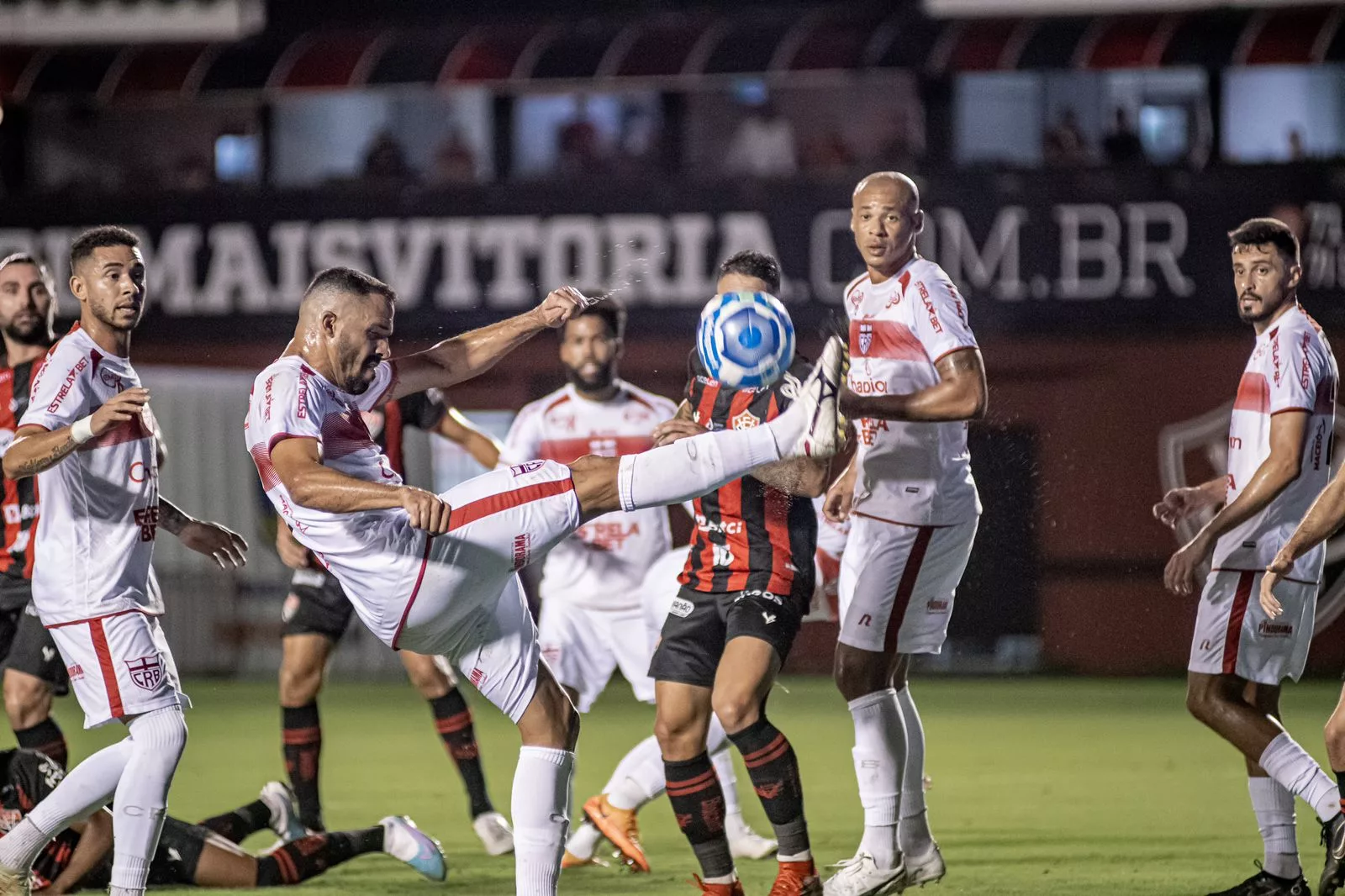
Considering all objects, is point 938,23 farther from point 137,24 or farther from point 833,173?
point 137,24

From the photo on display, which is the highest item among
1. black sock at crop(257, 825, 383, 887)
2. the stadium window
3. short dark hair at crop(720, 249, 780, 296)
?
the stadium window

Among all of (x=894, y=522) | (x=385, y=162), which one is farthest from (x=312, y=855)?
(x=385, y=162)

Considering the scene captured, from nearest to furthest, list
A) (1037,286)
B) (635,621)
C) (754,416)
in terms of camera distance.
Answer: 1. (754,416)
2. (635,621)
3. (1037,286)

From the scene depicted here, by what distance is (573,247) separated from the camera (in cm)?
1526

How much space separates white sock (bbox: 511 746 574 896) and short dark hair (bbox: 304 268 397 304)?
1.47m

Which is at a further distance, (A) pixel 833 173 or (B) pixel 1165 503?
(A) pixel 833 173

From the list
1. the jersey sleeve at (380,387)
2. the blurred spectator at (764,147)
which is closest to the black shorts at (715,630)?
the jersey sleeve at (380,387)

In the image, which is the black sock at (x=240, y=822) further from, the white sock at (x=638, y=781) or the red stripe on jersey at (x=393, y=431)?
the red stripe on jersey at (x=393, y=431)

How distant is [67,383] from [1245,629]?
160 inches

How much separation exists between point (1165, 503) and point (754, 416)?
5.56 ft

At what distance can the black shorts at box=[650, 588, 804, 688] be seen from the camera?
18.5ft

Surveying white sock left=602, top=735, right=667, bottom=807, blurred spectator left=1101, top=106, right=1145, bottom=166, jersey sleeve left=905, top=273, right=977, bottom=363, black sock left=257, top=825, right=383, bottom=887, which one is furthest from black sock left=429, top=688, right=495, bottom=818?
blurred spectator left=1101, top=106, right=1145, bottom=166

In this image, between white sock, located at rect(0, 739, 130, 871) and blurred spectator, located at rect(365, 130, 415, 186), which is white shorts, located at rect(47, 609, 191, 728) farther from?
blurred spectator, located at rect(365, 130, 415, 186)

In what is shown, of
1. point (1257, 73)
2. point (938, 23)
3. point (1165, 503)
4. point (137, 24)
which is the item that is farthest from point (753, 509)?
point (137, 24)
